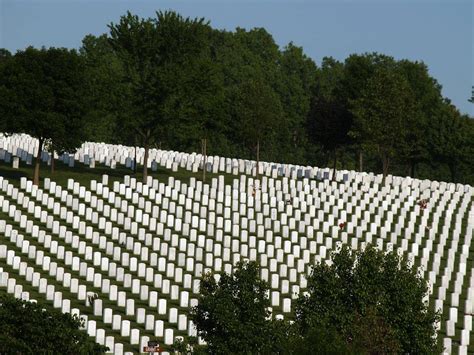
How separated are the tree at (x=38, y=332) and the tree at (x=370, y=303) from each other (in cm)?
741

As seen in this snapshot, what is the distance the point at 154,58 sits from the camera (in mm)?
80938

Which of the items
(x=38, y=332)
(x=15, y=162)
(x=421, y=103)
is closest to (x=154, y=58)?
(x=15, y=162)

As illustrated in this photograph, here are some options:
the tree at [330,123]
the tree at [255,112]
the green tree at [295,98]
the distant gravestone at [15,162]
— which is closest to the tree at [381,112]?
the tree at [330,123]

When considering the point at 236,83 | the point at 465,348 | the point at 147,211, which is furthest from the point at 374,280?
the point at 236,83

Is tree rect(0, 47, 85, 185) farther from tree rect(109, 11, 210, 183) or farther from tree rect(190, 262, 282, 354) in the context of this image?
tree rect(190, 262, 282, 354)

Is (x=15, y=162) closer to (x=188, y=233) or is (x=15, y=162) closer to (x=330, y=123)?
(x=188, y=233)

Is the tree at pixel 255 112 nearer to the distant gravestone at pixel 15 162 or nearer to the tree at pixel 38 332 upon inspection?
the distant gravestone at pixel 15 162

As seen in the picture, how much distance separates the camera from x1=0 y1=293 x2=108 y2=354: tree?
37656 millimetres

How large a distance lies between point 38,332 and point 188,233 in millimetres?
27464

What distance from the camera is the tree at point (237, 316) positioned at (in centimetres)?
4216

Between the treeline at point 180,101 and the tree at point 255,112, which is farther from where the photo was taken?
the tree at point 255,112

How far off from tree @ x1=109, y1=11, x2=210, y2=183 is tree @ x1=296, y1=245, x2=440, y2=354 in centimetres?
3394

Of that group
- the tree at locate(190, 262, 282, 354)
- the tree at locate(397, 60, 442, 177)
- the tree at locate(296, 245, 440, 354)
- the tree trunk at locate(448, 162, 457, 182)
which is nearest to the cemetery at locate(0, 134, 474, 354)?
Answer: the tree at locate(190, 262, 282, 354)

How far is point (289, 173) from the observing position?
84000 millimetres
